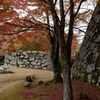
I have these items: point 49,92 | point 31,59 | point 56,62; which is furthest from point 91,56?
point 31,59

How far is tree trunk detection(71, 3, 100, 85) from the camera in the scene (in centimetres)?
851

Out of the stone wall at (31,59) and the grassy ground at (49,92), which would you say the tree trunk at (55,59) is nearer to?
the grassy ground at (49,92)

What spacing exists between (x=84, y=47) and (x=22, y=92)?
399 centimetres

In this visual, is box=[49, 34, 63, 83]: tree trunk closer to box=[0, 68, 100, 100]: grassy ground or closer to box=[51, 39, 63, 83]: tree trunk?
box=[51, 39, 63, 83]: tree trunk

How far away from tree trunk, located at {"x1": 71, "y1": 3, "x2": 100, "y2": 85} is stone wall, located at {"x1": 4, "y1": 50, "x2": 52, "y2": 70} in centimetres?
935

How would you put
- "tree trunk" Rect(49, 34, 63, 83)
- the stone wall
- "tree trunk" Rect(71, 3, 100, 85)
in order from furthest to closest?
the stone wall
"tree trunk" Rect(49, 34, 63, 83)
"tree trunk" Rect(71, 3, 100, 85)

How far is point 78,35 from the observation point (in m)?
11.5

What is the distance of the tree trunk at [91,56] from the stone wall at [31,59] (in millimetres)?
9350

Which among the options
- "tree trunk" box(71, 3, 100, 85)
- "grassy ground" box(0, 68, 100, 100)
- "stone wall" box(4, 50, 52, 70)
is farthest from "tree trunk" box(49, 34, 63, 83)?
"stone wall" box(4, 50, 52, 70)

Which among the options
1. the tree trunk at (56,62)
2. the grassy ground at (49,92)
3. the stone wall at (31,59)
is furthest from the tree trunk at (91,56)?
the stone wall at (31,59)

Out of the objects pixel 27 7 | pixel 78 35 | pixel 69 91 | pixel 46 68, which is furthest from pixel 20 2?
pixel 46 68

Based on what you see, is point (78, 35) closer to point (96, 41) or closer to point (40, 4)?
point (96, 41)

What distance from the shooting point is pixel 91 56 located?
9242 mm

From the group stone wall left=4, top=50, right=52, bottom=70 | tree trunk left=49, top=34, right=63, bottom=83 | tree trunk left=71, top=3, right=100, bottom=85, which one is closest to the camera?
tree trunk left=71, top=3, right=100, bottom=85
